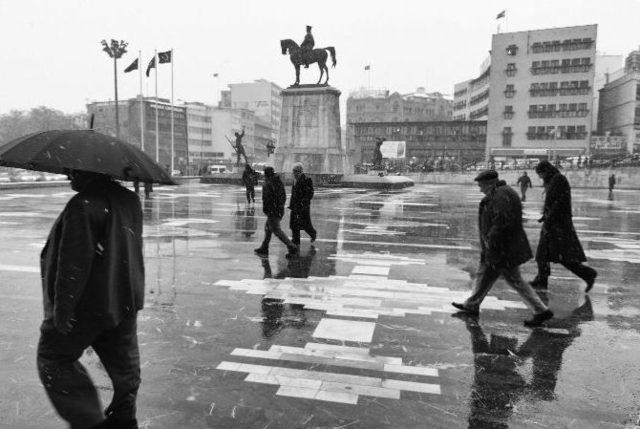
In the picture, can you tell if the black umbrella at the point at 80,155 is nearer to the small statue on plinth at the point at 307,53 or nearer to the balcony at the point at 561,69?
the small statue on plinth at the point at 307,53

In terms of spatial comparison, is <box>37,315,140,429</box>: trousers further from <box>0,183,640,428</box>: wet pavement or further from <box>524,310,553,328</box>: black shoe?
<box>524,310,553,328</box>: black shoe

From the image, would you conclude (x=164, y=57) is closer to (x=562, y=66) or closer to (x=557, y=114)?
(x=557, y=114)

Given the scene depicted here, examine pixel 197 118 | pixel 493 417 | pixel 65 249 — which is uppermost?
pixel 197 118

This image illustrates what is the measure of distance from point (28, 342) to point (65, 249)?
A: 268 cm

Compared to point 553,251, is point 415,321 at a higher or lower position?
lower

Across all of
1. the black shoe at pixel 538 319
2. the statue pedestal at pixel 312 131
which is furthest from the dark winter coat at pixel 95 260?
the statue pedestal at pixel 312 131

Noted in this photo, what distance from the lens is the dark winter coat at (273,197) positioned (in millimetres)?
9156

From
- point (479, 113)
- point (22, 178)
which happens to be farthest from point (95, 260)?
point (479, 113)

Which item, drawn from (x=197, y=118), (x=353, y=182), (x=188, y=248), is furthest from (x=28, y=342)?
(x=197, y=118)

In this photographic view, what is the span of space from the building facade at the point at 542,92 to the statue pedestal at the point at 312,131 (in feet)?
151

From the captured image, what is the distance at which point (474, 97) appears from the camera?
320 ft

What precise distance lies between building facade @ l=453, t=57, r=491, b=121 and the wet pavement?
271 feet

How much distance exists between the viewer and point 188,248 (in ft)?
33.3

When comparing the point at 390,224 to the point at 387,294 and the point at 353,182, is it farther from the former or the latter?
the point at 353,182
